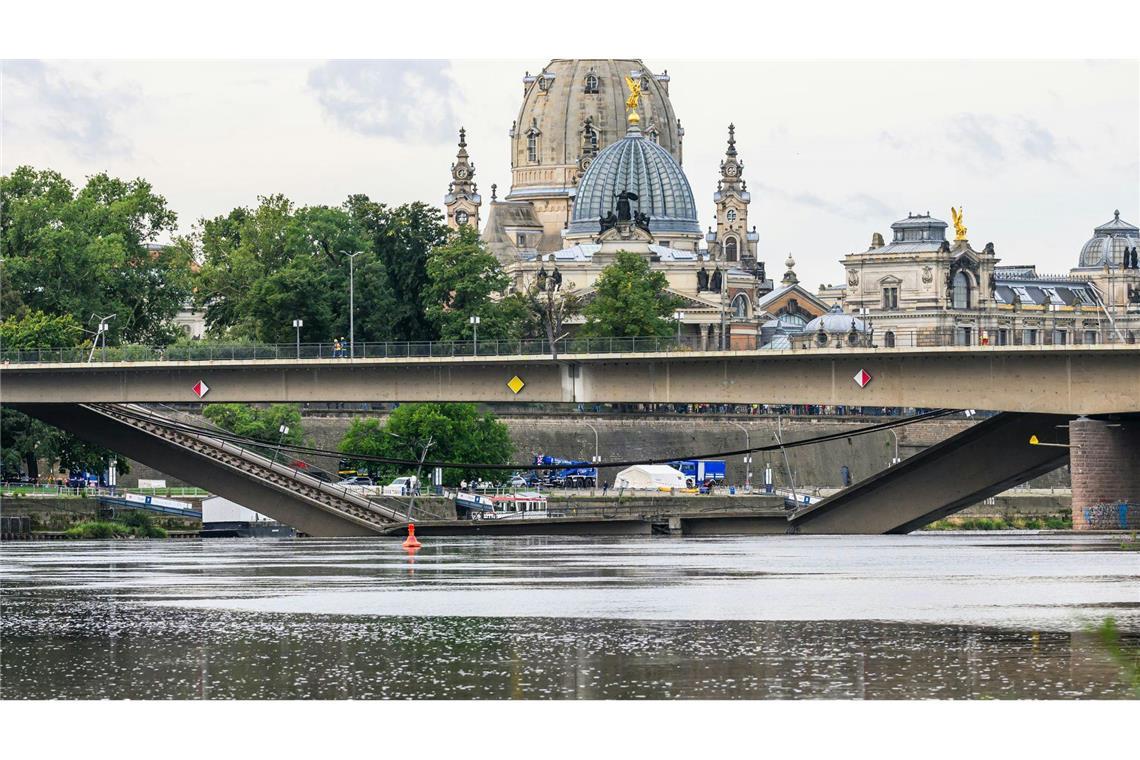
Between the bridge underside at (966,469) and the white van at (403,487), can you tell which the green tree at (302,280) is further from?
the bridge underside at (966,469)

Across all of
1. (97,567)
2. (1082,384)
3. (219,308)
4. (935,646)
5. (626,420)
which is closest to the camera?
(935,646)

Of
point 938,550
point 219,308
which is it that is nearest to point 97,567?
point 938,550

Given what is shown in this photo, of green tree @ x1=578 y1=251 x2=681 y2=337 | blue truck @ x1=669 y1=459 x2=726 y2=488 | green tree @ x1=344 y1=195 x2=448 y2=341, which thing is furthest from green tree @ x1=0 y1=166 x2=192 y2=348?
blue truck @ x1=669 y1=459 x2=726 y2=488

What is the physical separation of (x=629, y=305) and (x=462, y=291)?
1901 cm

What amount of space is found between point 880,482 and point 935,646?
52226mm

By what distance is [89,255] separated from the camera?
127625 mm

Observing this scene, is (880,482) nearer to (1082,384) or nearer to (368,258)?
(1082,384)

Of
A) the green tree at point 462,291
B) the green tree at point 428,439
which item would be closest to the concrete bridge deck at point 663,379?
the green tree at point 428,439

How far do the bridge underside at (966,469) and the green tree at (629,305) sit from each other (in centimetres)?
6975

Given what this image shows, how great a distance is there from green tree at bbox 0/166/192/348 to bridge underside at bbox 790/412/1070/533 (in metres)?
54.4

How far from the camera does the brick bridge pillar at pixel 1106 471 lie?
76.9 m

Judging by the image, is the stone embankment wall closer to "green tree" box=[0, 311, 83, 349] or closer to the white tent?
the white tent

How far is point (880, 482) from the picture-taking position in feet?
283

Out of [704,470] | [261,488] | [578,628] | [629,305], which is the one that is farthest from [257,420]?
[578,628]
